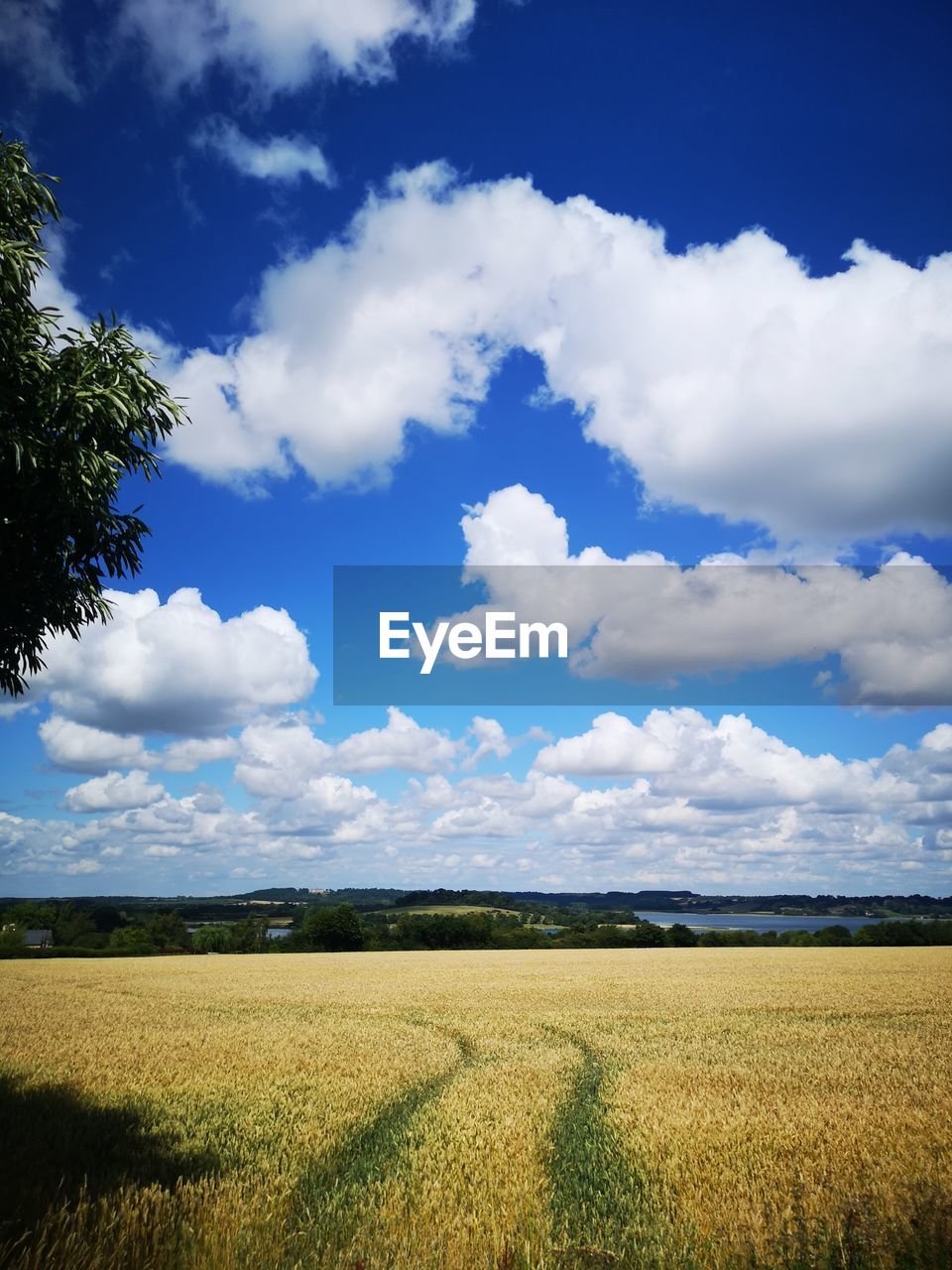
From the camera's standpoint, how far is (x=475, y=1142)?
1036cm

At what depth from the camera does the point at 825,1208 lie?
8.00 meters

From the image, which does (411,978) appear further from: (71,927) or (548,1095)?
(71,927)

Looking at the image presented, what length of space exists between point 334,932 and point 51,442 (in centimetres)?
9497

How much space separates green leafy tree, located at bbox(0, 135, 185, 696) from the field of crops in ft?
23.0

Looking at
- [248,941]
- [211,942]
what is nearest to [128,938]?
[211,942]

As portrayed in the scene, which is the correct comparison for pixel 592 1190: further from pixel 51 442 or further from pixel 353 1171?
pixel 51 442

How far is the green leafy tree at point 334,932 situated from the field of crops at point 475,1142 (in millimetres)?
73201

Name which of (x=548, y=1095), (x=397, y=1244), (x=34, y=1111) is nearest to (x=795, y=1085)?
(x=548, y=1095)

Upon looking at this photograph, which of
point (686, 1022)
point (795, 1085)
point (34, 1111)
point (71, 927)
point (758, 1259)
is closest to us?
point (758, 1259)

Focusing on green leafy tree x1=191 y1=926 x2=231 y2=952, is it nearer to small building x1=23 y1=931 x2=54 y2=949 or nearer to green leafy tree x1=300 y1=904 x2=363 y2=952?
green leafy tree x1=300 y1=904 x2=363 y2=952

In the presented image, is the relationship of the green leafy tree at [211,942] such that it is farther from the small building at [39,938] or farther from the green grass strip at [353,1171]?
the green grass strip at [353,1171]

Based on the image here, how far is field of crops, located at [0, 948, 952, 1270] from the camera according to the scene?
7.11m

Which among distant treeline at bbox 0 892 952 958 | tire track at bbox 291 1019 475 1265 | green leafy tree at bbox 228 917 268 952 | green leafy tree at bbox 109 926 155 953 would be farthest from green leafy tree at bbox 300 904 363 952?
tire track at bbox 291 1019 475 1265

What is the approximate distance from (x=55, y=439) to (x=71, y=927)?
398 feet
